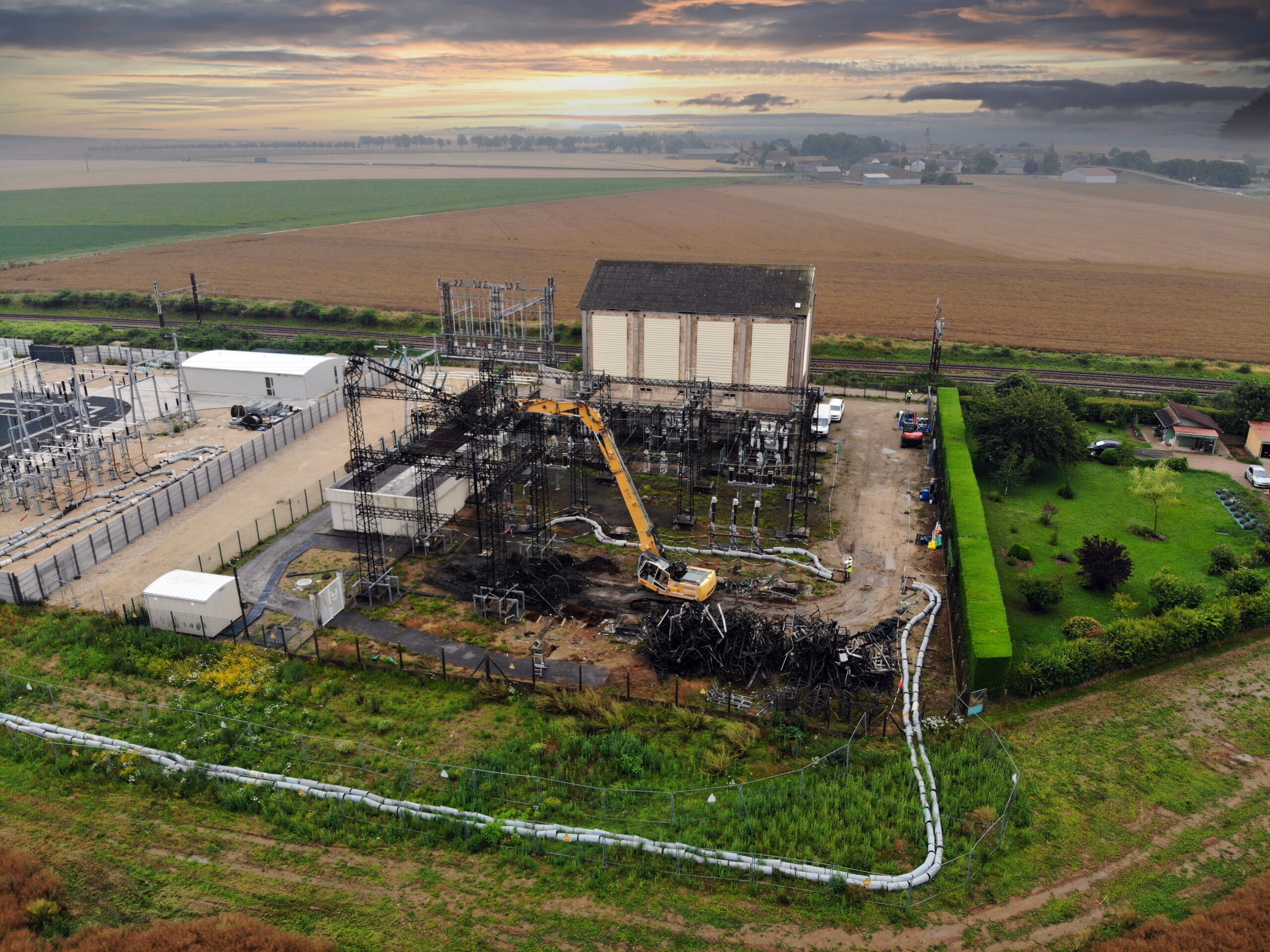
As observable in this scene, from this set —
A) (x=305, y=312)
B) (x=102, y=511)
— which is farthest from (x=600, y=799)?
(x=305, y=312)

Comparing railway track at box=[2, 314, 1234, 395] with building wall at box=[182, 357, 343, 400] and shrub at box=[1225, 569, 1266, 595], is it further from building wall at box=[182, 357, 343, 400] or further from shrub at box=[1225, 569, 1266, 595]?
shrub at box=[1225, 569, 1266, 595]

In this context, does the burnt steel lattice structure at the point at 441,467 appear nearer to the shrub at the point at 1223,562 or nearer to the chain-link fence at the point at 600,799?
the chain-link fence at the point at 600,799

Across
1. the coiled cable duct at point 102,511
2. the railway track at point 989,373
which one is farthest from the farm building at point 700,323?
the coiled cable duct at point 102,511

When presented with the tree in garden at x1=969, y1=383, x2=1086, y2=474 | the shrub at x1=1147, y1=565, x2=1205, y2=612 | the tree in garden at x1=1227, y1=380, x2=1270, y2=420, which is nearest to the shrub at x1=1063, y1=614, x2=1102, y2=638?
the shrub at x1=1147, y1=565, x2=1205, y2=612

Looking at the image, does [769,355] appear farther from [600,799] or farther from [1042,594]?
[600,799]

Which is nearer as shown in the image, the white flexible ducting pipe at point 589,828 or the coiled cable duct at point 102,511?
the white flexible ducting pipe at point 589,828
